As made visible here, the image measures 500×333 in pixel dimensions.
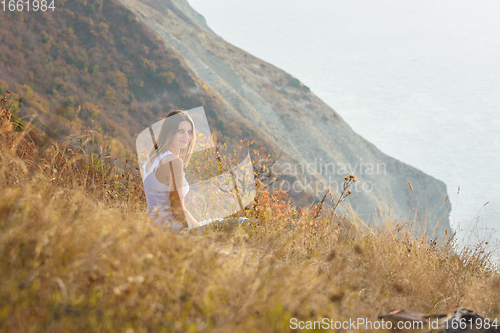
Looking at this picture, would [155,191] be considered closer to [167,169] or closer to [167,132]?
[167,169]

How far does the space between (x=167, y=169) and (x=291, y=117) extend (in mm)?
40739

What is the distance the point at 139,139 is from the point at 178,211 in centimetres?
131

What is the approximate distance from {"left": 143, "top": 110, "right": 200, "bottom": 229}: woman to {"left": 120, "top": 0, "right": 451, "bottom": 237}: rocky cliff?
1131 inches

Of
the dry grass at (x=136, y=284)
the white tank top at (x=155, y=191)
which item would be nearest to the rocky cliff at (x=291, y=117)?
the white tank top at (x=155, y=191)

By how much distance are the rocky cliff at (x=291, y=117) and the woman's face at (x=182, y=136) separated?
28.7 m

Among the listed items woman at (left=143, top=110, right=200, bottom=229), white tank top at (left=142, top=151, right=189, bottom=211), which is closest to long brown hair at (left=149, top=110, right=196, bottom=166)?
woman at (left=143, top=110, right=200, bottom=229)

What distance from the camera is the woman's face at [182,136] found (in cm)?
324

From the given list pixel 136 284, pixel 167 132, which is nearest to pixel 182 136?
pixel 167 132

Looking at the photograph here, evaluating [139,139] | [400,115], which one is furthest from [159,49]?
[400,115]

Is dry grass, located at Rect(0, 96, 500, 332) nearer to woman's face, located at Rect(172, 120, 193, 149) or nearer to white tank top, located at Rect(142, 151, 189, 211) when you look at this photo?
white tank top, located at Rect(142, 151, 189, 211)

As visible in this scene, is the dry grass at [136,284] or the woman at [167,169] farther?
the woman at [167,169]

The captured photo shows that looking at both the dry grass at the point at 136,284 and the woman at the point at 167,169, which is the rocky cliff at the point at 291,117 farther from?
the dry grass at the point at 136,284

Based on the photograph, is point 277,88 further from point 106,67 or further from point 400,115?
point 400,115

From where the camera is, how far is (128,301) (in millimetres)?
1256
